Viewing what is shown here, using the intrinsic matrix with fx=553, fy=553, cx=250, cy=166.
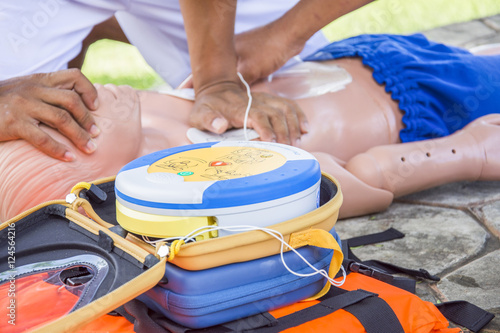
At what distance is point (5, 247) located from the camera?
3.32 feet

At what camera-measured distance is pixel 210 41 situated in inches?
65.8

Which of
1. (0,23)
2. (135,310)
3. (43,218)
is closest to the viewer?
(135,310)

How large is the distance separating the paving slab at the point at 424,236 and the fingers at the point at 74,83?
75 centimetres

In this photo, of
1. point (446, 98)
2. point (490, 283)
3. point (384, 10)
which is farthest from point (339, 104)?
point (384, 10)

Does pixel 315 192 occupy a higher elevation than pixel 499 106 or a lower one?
higher

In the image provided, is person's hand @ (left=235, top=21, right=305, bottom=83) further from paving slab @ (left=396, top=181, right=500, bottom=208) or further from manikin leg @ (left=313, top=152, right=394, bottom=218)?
paving slab @ (left=396, top=181, right=500, bottom=208)

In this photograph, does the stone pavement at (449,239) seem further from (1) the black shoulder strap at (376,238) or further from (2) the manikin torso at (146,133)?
(2) the manikin torso at (146,133)

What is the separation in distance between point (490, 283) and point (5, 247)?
3.20 ft

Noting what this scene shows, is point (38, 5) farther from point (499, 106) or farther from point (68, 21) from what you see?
point (499, 106)

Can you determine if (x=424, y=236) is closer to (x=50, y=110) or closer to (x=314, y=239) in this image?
(x=314, y=239)

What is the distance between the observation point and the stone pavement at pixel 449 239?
117 centimetres

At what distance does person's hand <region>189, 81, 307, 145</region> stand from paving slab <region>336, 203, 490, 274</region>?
1.02ft

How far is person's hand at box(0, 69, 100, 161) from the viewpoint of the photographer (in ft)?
4.13

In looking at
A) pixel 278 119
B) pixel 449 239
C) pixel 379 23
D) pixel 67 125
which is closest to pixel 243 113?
pixel 278 119
